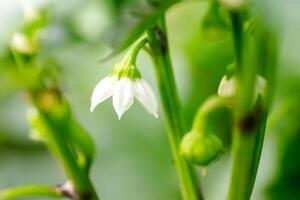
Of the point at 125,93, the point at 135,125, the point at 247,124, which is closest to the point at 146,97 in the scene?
the point at 125,93

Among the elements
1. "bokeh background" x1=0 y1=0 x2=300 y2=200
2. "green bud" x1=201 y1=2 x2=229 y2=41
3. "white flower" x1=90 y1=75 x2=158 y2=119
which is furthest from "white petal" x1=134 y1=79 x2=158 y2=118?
"bokeh background" x1=0 y1=0 x2=300 y2=200

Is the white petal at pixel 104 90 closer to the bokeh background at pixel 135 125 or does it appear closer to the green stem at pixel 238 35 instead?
the green stem at pixel 238 35

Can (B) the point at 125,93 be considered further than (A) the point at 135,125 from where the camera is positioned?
No

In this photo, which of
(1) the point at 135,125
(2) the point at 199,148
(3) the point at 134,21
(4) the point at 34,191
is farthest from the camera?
(1) the point at 135,125

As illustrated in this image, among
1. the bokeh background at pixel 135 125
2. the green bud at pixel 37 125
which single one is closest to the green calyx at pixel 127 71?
the green bud at pixel 37 125

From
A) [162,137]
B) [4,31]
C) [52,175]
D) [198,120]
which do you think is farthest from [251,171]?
[52,175]

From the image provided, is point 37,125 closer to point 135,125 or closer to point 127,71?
point 127,71

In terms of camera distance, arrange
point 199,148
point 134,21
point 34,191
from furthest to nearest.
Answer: point 34,191, point 199,148, point 134,21

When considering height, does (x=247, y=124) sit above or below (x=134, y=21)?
below
